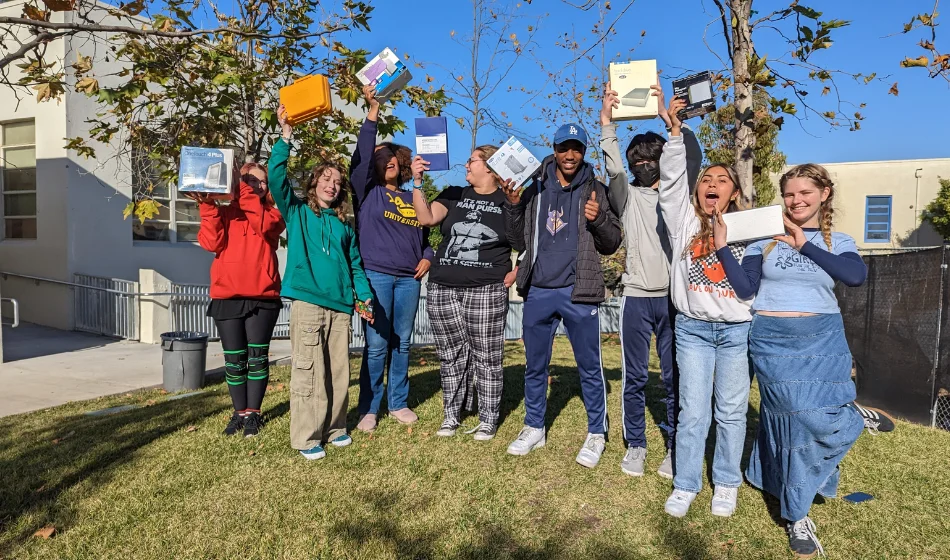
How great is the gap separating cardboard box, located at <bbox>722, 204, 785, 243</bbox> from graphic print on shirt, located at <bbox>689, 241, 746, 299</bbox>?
0.64 ft

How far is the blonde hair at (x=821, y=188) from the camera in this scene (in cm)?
311

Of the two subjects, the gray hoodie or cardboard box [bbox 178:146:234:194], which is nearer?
the gray hoodie

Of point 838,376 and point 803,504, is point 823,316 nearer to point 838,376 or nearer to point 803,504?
point 838,376

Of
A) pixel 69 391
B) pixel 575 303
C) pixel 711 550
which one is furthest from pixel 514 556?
pixel 69 391

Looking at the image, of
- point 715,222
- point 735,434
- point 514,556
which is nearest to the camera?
point 514,556

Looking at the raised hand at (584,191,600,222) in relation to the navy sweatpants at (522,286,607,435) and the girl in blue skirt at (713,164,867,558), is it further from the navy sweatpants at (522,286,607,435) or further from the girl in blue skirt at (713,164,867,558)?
the girl in blue skirt at (713,164,867,558)

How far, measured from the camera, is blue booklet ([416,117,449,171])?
4465 millimetres

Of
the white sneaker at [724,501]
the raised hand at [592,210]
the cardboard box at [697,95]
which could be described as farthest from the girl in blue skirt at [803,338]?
the raised hand at [592,210]

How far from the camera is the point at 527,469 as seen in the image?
402 cm

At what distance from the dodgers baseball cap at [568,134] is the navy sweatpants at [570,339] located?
995 millimetres

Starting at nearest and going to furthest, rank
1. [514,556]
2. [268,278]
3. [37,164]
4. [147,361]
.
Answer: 1. [514,556]
2. [268,278]
3. [147,361]
4. [37,164]

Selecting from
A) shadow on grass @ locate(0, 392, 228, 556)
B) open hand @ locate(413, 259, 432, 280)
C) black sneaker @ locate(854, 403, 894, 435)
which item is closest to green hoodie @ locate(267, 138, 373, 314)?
open hand @ locate(413, 259, 432, 280)

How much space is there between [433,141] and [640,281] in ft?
5.96

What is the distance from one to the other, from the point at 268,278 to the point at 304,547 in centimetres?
213
